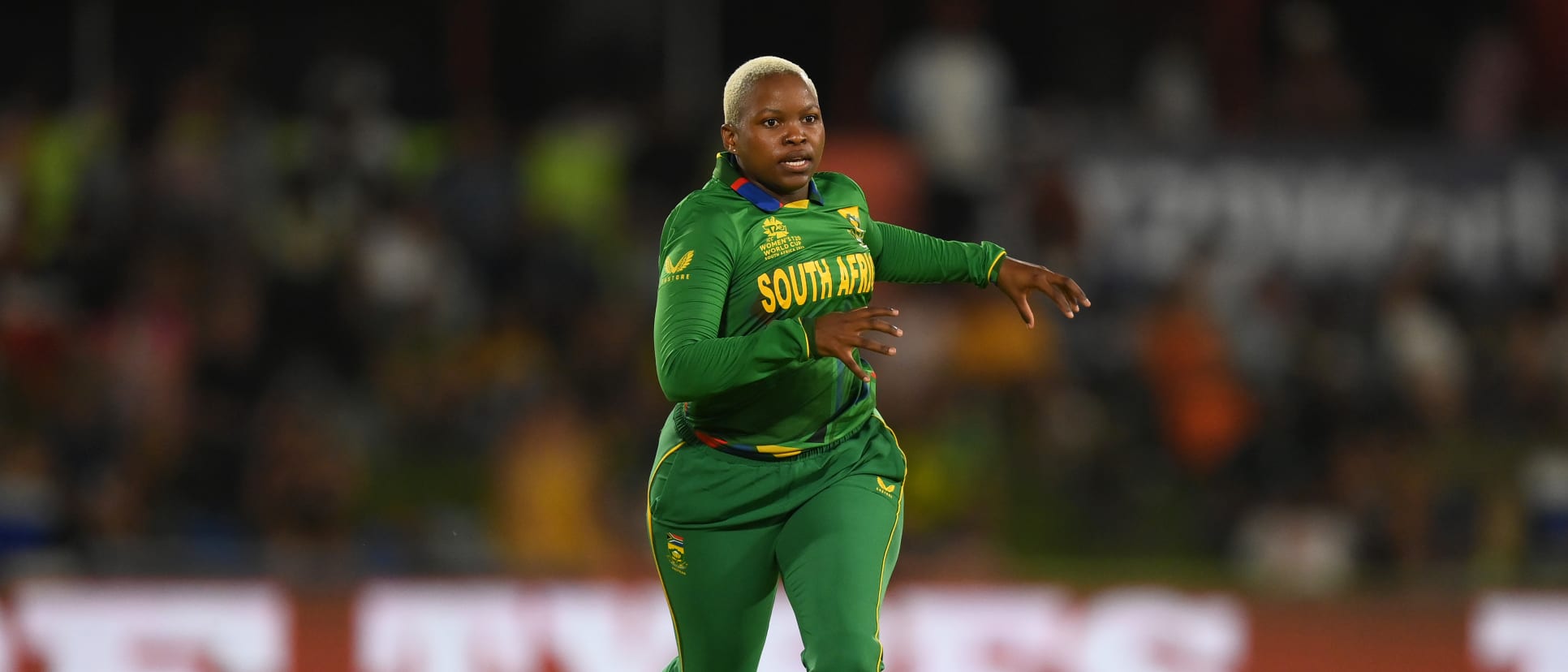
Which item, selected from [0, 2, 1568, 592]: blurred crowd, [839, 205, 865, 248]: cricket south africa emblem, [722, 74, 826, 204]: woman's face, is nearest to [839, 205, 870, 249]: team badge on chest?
[839, 205, 865, 248]: cricket south africa emblem

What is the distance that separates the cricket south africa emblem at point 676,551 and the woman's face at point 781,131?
0.95 m

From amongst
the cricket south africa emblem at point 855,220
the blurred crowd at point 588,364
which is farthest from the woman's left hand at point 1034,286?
the blurred crowd at point 588,364

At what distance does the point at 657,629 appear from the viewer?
8.37 meters

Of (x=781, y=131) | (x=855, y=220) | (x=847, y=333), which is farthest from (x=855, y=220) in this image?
(x=847, y=333)

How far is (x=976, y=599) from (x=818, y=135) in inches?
158

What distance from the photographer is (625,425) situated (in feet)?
32.8

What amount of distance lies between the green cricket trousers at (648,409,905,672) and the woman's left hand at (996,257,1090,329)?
543 mm

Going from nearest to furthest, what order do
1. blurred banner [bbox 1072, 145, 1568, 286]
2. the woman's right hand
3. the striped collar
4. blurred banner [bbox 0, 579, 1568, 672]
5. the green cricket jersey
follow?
1. the woman's right hand
2. the green cricket jersey
3. the striped collar
4. blurred banner [bbox 0, 579, 1568, 672]
5. blurred banner [bbox 1072, 145, 1568, 286]

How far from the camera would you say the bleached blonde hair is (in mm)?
4727

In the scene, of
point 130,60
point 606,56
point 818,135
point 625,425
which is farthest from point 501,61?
point 818,135

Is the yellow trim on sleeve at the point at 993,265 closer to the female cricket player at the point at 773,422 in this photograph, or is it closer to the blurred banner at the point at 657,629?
the female cricket player at the point at 773,422

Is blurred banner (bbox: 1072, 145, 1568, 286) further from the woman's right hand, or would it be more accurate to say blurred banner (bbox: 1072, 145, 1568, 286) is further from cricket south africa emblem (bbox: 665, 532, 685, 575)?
the woman's right hand

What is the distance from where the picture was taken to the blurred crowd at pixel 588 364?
9523mm

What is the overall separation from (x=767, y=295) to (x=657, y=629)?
12.8ft
